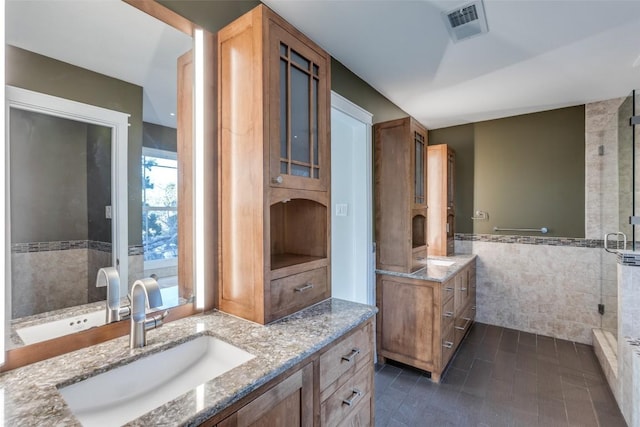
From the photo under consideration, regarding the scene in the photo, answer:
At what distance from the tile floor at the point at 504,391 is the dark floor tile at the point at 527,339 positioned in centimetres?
5

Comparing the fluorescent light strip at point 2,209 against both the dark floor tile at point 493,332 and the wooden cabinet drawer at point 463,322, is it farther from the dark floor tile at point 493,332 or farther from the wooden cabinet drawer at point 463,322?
the dark floor tile at point 493,332

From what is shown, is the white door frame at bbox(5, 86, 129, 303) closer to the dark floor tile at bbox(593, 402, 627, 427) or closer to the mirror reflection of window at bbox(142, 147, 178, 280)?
the mirror reflection of window at bbox(142, 147, 178, 280)

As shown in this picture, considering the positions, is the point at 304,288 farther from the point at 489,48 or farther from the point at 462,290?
the point at 462,290

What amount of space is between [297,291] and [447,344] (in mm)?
1777

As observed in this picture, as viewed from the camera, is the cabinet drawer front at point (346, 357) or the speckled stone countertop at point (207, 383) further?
the cabinet drawer front at point (346, 357)

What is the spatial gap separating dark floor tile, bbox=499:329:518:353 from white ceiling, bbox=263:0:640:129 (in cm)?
250

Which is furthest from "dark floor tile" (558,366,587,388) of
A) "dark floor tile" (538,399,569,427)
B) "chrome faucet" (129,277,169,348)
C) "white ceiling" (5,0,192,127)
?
"white ceiling" (5,0,192,127)

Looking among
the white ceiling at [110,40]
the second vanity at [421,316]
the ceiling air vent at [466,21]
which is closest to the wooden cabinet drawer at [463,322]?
the second vanity at [421,316]

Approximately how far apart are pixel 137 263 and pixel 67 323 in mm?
306

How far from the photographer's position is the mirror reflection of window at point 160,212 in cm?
133

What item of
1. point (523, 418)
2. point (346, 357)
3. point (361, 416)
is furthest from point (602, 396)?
point (346, 357)

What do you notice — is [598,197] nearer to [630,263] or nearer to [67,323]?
[630,263]

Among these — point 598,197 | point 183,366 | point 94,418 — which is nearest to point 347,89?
point 183,366

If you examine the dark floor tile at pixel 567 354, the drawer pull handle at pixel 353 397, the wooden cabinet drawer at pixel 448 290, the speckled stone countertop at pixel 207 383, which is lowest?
the dark floor tile at pixel 567 354
